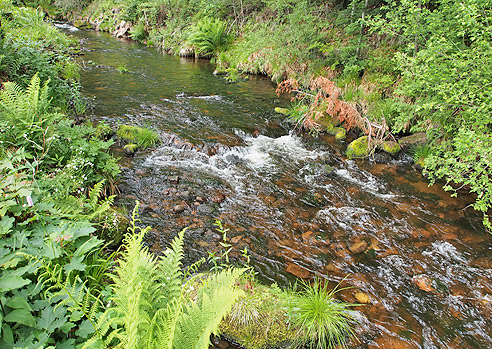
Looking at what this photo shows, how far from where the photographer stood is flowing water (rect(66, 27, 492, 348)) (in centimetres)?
365

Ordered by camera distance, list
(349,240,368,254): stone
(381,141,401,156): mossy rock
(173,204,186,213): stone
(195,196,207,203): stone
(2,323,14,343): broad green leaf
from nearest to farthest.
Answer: (2,323,14,343): broad green leaf, (349,240,368,254): stone, (173,204,186,213): stone, (195,196,207,203): stone, (381,141,401,156): mossy rock

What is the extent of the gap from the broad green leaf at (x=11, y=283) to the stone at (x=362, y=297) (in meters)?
3.59

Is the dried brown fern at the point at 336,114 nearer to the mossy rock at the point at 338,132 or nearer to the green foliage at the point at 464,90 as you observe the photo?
the mossy rock at the point at 338,132

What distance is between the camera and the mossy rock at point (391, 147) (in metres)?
7.46

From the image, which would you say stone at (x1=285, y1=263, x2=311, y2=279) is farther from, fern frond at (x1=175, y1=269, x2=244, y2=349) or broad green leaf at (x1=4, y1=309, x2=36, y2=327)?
broad green leaf at (x1=4, y1=309, x2=36, y2=327)

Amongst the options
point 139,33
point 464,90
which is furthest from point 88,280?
point 139,33

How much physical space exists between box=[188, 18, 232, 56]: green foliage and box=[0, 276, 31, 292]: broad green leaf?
1770cm

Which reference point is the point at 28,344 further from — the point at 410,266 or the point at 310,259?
the point at 410,266

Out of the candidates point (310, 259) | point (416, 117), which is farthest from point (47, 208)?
point (416, 117)

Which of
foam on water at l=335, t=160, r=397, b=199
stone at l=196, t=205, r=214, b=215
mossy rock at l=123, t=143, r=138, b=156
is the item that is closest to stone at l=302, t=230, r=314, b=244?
stone at l=196, t=205, r=214, b=215

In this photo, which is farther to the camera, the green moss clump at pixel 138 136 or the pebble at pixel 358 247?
the green moss clump at pixel 138 136

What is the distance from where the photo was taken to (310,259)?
14.1 ft

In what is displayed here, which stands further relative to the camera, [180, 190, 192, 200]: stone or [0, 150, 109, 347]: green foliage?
[180, 190, 192, 200]: stone

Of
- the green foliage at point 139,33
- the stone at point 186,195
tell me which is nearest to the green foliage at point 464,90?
the stone at point 186,195
